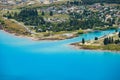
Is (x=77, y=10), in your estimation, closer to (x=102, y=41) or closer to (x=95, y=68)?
(x=102, y=41)

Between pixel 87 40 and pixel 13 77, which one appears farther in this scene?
pixel 87 40

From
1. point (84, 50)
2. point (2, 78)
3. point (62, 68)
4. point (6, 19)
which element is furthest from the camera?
point (6, 19)

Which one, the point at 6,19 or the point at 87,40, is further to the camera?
the point at 6,19

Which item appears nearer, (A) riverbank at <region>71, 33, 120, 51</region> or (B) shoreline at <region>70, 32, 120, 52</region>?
(B) shoreline at <region>70, 32, 120, 52</region>

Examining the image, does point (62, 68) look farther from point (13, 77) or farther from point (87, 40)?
point (87, 40)

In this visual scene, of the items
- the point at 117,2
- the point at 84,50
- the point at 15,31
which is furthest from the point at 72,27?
the point at 117,2

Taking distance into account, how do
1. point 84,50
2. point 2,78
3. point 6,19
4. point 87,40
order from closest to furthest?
point 2,78
point 84,50
point 87,40
point 6,19

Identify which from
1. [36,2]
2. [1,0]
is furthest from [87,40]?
[1,0]

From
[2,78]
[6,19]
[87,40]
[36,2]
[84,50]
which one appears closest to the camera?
[2,78]

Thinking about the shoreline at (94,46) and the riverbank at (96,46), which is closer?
the shoreline at (94,46)
